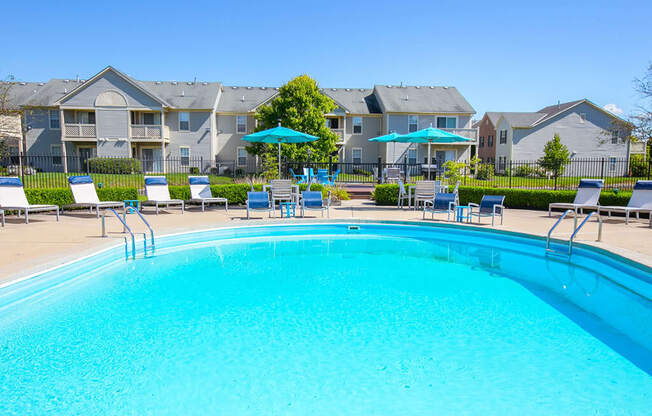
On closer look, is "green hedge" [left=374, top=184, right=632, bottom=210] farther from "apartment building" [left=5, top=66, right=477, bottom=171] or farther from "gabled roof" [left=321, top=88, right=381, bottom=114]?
"gabled roof" [left=321, top=88, right=381, bottom=114]

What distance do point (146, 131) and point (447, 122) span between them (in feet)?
72.8

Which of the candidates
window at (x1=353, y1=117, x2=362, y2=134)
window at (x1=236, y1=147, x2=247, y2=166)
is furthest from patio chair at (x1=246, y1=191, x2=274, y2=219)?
window at (x1=353, y1=117, x2=362, y2=134)

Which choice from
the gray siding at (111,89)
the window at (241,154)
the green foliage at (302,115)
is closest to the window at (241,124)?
the window at (241,154)

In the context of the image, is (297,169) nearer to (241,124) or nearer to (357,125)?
(241,124)

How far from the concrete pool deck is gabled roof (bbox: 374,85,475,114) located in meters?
20.5

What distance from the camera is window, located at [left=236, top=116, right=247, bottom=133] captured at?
32.4 meters

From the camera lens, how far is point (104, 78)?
29953 mm

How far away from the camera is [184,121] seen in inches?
1244

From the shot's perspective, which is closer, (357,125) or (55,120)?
(55,120)

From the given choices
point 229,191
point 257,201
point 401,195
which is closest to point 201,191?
point 229,191

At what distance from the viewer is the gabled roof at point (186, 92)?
1238 inches

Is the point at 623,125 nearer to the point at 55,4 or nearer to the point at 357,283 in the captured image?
the point at 357,283

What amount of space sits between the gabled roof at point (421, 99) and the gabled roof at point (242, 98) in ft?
28.9

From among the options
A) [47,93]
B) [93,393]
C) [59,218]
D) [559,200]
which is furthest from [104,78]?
[93,393]
